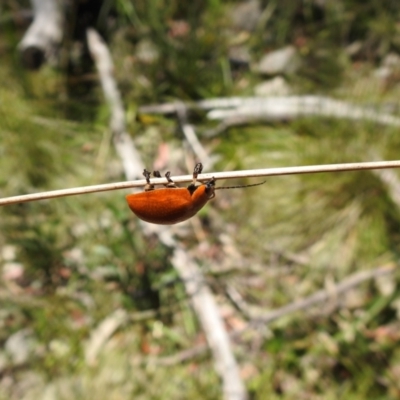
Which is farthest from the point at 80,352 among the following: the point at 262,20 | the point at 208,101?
the point at 262,20

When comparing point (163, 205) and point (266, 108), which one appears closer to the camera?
point (163, 205)

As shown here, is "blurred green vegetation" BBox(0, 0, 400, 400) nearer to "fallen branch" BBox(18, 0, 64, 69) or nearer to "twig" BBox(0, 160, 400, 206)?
"fallen branch" BBox(18, 0, 64, 69)

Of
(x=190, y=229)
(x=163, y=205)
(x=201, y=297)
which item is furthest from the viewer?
(x=190, y=229)

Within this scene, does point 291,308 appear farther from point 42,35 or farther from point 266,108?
point 42,35

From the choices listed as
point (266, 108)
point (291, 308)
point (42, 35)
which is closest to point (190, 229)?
point (291, 308)

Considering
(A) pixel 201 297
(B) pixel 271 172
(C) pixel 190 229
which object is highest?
(C) pixel 190 229

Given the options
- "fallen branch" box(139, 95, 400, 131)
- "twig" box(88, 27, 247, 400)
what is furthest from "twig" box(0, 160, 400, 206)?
"fallen branch" box(139, 95, 400, 131)

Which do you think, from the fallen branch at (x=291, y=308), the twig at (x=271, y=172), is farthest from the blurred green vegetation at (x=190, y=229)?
the twig at (x=271, y=172)

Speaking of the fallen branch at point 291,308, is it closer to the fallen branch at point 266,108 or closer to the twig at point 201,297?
the twig at point 201,297

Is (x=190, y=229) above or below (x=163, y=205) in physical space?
above
